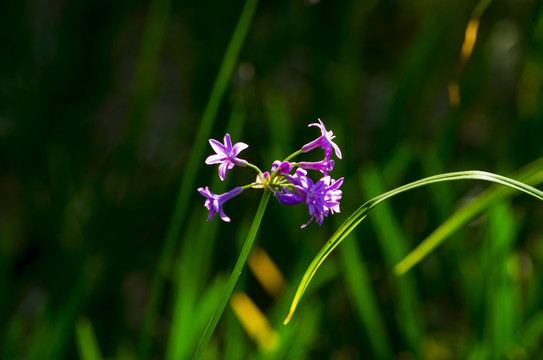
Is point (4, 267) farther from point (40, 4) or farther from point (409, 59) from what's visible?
point (40, 4)

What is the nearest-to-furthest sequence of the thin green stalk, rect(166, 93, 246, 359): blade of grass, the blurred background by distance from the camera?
the thin green stalk < rect(166, 93, 246, 359): blade of grass < the blurred background

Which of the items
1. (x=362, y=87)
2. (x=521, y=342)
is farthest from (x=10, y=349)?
(x=362, y=87)

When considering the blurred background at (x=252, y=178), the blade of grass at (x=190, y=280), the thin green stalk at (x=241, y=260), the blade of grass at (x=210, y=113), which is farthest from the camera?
the blurred background at (x=252, y=178)

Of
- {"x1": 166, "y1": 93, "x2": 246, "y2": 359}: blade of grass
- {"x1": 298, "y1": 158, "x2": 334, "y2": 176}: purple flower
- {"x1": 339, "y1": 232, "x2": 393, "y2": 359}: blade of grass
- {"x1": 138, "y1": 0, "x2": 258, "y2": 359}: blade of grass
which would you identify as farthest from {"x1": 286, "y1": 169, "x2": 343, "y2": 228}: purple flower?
{"x1": 339, "y1": 232, "x2": 393, "y2": 359}: blade of grass

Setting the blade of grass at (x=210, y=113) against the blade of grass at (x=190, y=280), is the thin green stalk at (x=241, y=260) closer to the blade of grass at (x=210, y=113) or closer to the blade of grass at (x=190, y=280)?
the blade of grass at (x=210, y=113)

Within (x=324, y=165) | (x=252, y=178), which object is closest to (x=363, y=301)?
(x=324, y=165)

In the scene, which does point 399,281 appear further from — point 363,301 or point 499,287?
point 499,287

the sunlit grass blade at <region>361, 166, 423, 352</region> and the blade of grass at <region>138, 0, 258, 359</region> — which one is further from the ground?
the blade of grass at <region>138, 0, 258, 359</region>

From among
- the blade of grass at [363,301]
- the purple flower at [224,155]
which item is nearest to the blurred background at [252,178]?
the blade of grass at [363,301]

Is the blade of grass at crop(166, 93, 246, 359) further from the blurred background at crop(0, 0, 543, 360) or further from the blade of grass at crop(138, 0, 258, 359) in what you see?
the blade of grass at crop(138, 0, 258, 359)
